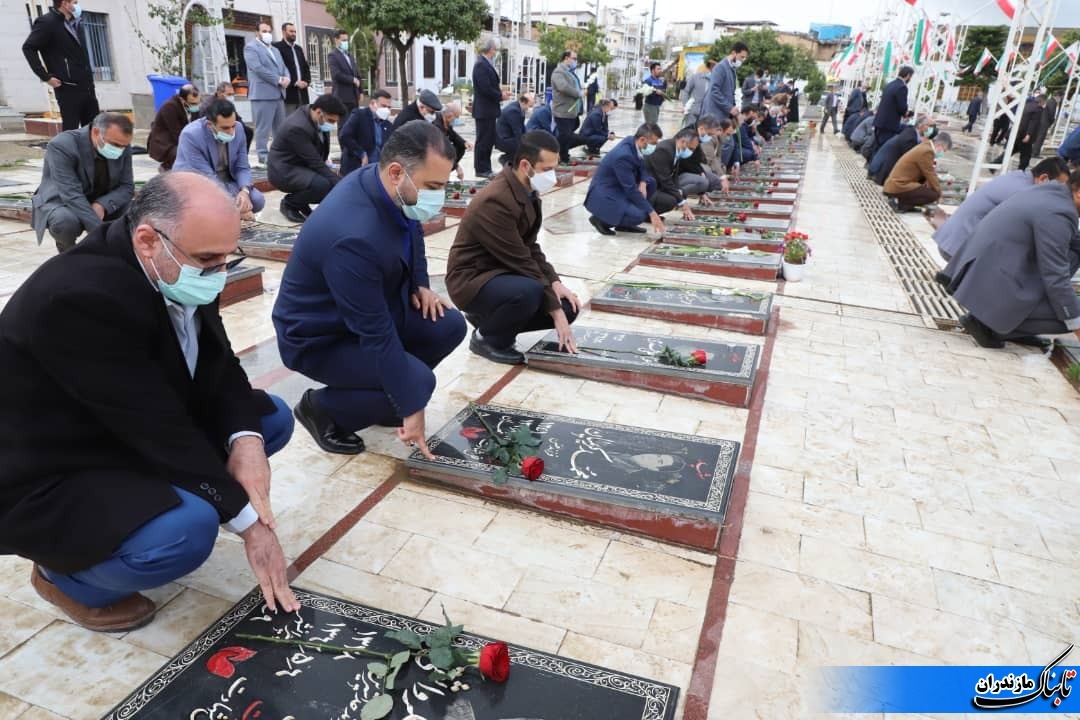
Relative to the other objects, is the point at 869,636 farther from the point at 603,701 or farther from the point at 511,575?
the point at 511,575

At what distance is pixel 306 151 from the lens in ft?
21.7

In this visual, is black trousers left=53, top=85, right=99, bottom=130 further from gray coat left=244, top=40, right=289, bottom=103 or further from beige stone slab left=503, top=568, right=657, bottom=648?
beige stone slab left=503, top=568, right=657, bottom=648

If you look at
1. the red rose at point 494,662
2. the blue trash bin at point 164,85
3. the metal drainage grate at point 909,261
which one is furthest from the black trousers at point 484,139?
the red rose at point 494,662

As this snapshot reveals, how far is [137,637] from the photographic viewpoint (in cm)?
210

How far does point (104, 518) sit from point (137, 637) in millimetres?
494

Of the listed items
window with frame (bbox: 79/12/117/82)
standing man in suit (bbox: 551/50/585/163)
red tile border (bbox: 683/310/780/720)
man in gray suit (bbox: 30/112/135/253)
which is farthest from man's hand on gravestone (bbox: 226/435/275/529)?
window with frame (bbox: 79/12/117/82)

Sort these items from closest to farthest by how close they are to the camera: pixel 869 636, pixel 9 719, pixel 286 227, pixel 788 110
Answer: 1. pixel 9 719
2. pixel 869 636
3. pixel 286 227
4. pixel 788 110

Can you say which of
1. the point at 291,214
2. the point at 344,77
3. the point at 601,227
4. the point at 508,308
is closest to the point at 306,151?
the point at 291,214

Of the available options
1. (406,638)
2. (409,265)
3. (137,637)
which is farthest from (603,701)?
(409,265)

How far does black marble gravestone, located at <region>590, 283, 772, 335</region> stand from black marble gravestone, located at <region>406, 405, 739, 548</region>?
1931 millimetres

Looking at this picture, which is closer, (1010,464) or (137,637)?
(137,637)

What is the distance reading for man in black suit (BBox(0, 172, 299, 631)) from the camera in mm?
1762

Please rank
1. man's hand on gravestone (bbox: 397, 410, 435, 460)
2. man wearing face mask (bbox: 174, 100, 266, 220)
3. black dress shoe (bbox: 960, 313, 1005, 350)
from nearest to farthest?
man's hand on gravestone (bbox: 397, 410, 435, 460)
black dress shoe (bbox: 960, 313, 1005, 350)
man wearing face mask (bbox: 174, 100, 266, 220)

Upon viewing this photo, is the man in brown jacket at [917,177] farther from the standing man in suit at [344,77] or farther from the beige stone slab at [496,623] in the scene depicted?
the beige stone slab at [496,623]
